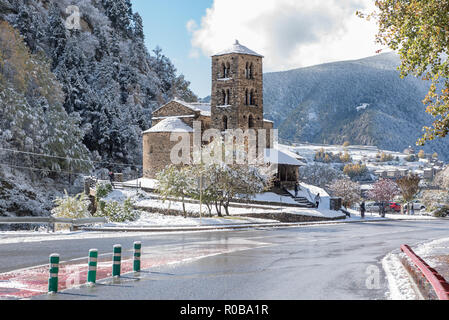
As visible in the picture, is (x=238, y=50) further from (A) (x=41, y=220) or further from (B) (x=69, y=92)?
(A) (x=41, y=220)

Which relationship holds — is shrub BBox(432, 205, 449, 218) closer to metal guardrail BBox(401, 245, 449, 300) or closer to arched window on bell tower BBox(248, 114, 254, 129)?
arched window on bell tower BBox(248, 114, 254, 129)

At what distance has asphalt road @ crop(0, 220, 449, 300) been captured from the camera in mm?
8805

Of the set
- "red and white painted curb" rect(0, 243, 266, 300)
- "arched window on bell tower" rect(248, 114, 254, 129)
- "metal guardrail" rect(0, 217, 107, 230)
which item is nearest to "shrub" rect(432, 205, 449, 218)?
"arched window on bell tower" rect(248, 114, 254, 129)

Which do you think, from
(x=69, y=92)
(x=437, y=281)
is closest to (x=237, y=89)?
(x=69, y=92)

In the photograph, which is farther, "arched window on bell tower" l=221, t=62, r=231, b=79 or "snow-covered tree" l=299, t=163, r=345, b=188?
"snow-covered tree" l=299, t=163, r=345, b=188

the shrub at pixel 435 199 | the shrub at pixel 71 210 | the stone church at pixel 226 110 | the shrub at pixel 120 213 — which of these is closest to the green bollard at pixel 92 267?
the shrub at pixel 71 210

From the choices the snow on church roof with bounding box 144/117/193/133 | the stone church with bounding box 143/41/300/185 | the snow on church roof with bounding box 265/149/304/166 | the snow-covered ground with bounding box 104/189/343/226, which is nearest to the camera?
the snow-covered ground with bounding box 104/189/343/226

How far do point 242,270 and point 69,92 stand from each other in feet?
235

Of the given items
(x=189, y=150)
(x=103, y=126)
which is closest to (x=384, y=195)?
(x=189, y=150)

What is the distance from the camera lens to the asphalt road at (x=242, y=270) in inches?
347

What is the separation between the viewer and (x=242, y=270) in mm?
11844

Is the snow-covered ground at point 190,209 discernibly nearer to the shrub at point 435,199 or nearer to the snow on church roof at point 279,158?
the snow on church roof at point 279,158

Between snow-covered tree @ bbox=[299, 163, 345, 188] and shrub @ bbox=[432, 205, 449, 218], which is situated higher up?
snow-covered tree @ bbox=[299, 163, 345, 188]
